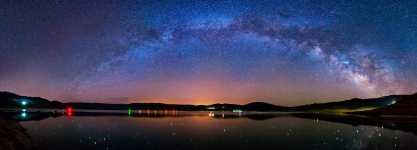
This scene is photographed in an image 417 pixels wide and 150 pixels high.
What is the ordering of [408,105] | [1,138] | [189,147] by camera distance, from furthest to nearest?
[408,105], [189,147], [1,138]

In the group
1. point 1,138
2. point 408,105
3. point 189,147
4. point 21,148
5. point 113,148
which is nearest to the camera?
point 1,138

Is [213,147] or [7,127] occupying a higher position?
[7,127]

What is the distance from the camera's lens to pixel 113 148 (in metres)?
38.9

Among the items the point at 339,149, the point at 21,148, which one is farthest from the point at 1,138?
the point at 339,149

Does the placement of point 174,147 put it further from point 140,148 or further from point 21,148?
point 21,148

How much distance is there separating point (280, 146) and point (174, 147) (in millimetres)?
10839

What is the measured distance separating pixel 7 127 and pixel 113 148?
35.6ft

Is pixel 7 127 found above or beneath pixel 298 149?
Result: above

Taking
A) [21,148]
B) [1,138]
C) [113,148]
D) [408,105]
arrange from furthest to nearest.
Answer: [408,105], [113,148], [21,148], [1,138]

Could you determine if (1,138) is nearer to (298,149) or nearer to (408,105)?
(298,149)

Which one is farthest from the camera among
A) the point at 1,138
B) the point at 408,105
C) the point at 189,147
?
the point at 408,105

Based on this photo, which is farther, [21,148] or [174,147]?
[174,147]

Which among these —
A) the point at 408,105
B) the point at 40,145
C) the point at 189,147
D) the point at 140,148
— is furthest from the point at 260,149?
the point at 408,105

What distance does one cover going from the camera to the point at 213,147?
1652 inches
